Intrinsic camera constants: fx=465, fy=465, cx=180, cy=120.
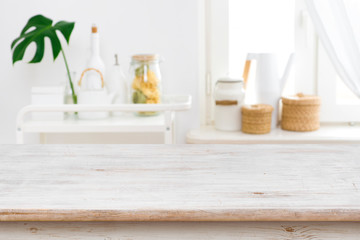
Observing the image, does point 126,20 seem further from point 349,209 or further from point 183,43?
point 349,209

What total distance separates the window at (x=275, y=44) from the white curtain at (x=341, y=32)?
28 cm

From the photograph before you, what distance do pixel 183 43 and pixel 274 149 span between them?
1293mm

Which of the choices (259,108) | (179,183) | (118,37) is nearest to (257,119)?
→ (259,108)

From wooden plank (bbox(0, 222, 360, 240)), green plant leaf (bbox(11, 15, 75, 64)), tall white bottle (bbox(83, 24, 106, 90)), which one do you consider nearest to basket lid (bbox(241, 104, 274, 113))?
tall white bottle (bbox(83, 24, 106, 90))

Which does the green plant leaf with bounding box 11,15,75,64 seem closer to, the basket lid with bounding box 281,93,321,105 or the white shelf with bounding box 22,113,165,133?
the white shelf with bounding box 22,113,165,133

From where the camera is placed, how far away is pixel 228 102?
204cm

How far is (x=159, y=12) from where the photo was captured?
6.92 ft

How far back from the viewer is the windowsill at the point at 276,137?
194 centimetres

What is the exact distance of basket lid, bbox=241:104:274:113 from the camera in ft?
6.48

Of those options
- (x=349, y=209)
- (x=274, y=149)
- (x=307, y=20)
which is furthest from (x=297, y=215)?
(x=307, y=20)

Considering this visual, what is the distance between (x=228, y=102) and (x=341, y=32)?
0.54m

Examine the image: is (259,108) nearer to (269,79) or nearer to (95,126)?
(269,79)

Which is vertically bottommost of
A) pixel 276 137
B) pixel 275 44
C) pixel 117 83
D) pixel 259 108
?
pixel 276 137

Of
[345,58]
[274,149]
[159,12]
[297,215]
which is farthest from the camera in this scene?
[159,12]
